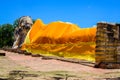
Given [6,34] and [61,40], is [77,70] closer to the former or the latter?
[61,40]

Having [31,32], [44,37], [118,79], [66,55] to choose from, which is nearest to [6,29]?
[31,32]

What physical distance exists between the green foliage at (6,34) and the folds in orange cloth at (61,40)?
21274 millimetres

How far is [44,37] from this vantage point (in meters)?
18.6

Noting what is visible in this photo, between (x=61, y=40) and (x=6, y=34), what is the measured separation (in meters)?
26.8

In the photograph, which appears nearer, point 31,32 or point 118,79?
point 118,79

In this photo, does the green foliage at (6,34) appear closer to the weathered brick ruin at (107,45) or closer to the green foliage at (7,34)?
the green foliage at (7,34)

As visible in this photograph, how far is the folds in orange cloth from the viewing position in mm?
15102

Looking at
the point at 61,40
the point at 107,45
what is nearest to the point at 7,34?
the point at 61,40

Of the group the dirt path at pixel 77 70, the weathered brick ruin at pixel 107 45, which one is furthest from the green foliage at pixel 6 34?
the dirt path at pixel 77 70

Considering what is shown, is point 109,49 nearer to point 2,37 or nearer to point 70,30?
point 70,30

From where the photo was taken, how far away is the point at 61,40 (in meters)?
17.0

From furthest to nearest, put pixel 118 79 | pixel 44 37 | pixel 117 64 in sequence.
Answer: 1. pixel 44 37
2. pixel 117 64
3. pixel 118 79

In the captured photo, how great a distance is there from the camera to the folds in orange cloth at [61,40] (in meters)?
15.1

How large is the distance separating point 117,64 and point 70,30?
9035mm
